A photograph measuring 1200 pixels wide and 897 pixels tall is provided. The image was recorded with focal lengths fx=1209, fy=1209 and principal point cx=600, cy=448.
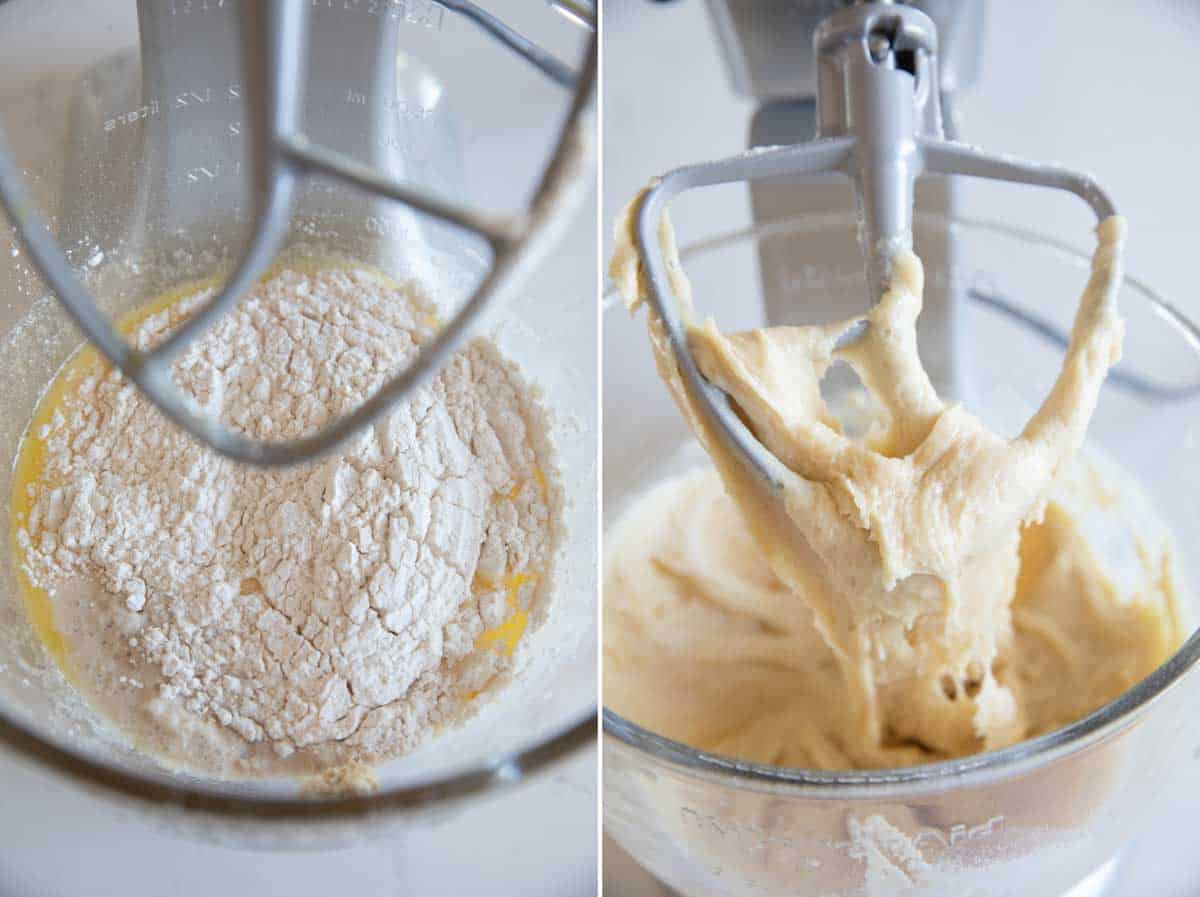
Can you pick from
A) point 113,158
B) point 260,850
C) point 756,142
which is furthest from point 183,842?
point 756,142

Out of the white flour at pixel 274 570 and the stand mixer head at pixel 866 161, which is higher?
the stand mixer head at pixel 866 161

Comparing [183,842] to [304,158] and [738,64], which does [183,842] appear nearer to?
[304,158]

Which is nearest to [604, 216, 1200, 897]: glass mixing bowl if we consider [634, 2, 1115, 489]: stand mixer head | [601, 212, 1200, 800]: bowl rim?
[601, 212, 1200, 800]: bowl rim

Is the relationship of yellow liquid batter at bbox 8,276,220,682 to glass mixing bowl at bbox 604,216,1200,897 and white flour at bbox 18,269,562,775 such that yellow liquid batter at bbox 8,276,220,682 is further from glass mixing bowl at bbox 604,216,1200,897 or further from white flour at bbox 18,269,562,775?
glass mixing bowl at bbox 604,216,1200,897

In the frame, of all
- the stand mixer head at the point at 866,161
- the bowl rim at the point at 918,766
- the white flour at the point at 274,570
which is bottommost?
the bowl rim at the point at 918,766

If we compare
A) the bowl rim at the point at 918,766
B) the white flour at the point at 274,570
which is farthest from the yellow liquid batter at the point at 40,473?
the bowl rim at the point at 918,766

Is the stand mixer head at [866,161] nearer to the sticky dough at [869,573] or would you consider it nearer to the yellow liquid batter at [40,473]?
the sticky dough at [869,573]
